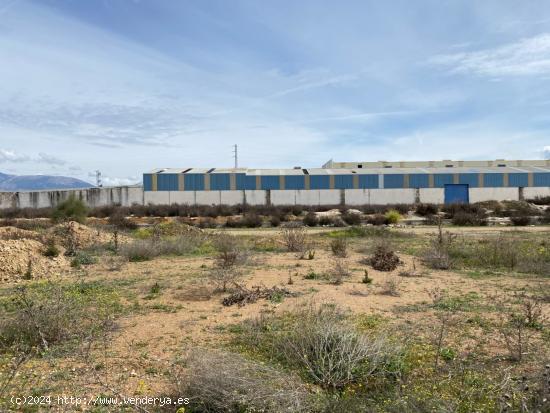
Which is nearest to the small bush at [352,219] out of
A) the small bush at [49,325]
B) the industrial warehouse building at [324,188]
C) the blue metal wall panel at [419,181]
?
the industrial warehouse building at [324,188]

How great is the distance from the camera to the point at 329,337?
217 inches

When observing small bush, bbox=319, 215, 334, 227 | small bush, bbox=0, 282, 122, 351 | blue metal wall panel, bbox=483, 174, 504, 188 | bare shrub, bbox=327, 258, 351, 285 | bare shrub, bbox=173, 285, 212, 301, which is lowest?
small bush, bbox=319, 215, 334, 227

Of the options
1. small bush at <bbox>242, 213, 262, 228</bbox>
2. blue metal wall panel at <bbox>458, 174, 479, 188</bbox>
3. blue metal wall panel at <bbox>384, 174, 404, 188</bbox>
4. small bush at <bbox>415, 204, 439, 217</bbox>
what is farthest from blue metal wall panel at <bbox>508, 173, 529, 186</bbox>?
small bush at <bbox>242, 213, 262, 228</bbox>

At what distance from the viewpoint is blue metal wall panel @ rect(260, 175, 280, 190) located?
52469mm

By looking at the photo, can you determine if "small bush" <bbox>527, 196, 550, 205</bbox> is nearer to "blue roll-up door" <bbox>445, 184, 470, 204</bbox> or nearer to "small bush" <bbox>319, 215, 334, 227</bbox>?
"blue roll-up door" <bbox>445, 184, 470, 204</bbox>

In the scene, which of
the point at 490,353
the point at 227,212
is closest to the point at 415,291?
the point at 490,353

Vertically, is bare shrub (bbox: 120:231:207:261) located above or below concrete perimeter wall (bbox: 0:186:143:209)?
below

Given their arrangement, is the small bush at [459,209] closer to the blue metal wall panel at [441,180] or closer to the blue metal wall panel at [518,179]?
the blue metal wall panel at [441,180]

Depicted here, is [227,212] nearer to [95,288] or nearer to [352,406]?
[95,288]

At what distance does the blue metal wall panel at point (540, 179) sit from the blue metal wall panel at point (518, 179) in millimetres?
A: 917

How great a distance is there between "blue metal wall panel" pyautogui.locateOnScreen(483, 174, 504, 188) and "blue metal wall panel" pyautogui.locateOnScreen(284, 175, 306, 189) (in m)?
22.2

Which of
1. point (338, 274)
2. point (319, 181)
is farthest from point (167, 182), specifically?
point (338, 274)

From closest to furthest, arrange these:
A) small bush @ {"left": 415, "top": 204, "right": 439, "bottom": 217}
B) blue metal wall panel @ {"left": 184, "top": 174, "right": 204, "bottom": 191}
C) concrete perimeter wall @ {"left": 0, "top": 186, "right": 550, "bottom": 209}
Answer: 1. small bush @ {"left": 415, "top": 204, "right": 439, "bottom": 217}
2. concrete perimeter wall @ {"left": 0, "top": 186, "right": 550, "bottom": 209}
3. blue metal wall panel @ {"left": 184, "top": 174, "right": 204, "bottom": 191}

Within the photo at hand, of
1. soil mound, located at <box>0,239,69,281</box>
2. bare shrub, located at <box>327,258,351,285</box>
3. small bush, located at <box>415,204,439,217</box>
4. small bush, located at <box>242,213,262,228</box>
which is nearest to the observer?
bare shrub, located at <box>327,258,351,285</box>
